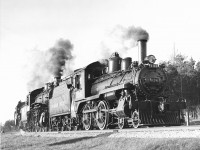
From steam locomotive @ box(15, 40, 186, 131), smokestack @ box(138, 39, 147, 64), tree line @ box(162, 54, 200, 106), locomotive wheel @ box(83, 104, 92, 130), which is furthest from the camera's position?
tree line @ box(162, 54, 200, 106)

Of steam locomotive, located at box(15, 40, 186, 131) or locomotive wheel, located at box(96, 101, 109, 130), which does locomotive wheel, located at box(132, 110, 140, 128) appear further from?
locomotive wheel, located at box(96, 101, 109, 130)

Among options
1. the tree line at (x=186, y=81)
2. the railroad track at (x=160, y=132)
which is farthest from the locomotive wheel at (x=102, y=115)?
the tree line at (x=186, y=81)

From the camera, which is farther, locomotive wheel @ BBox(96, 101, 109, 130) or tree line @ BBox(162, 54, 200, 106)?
tree line @ BBox(162, 54, 200, 106)

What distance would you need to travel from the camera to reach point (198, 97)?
104ft

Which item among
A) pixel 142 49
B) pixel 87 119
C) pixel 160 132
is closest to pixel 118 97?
pixel 142 49

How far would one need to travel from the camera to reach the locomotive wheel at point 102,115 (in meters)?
14.5

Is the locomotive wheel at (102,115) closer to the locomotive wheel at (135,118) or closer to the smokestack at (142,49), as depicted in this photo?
the locomotive wheel at (135,118)

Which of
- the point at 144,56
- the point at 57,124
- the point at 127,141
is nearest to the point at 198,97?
the point at 57,124

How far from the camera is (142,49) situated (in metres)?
14.5

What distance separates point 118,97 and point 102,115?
1.34 meters

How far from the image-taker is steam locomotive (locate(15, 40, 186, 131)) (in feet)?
43.4

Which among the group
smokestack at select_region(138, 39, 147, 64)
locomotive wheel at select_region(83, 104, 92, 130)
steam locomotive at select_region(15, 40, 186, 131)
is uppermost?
smokestack at select_region(138, 39, 147, 64)

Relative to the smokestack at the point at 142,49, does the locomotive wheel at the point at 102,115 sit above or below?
below

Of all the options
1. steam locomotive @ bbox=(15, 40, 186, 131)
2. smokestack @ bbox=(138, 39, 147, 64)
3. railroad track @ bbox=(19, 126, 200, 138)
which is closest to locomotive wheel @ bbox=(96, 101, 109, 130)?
steam locomotive @ bbox=(15, 40, 186, 131)
